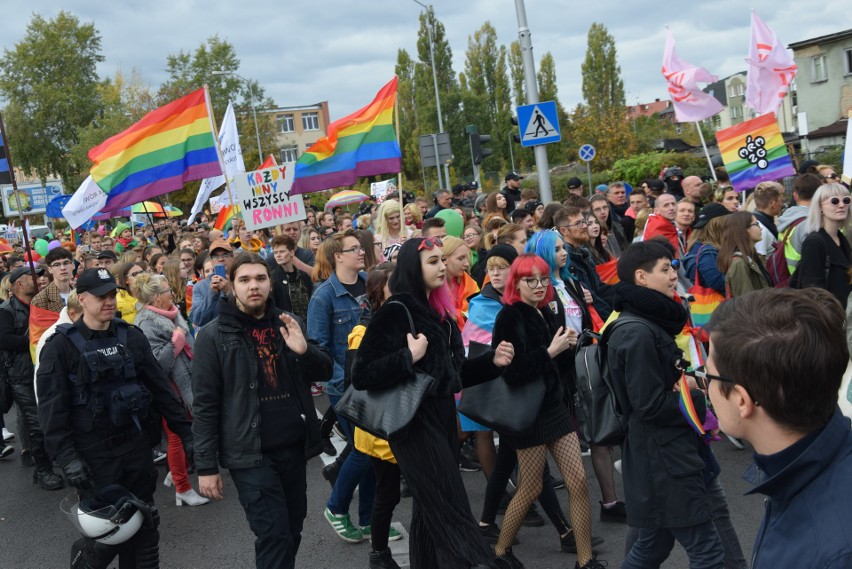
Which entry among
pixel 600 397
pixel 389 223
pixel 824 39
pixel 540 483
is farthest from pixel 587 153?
pixel 824 39

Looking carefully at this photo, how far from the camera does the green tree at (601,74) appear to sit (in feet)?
223

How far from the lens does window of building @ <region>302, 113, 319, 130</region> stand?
99.8 m

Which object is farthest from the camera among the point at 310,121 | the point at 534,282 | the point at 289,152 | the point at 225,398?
the point at 310,121

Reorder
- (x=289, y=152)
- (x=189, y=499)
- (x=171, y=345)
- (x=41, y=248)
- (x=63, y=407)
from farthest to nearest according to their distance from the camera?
(x=289, y=152), (x=41, y=248), (x=171, y=345), (x=189, y=499), (x=63, y=407)

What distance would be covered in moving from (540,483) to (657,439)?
117cm

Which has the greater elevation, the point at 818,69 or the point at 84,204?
the point at 818,69

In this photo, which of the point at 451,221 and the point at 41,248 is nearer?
the point at 451,221

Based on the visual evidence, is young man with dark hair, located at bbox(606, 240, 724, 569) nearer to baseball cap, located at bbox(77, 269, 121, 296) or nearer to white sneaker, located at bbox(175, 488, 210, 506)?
baseball cap, located at bbox(77, 269, 121, 296)

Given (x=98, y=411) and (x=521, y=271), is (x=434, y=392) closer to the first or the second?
(x=521, y=271)

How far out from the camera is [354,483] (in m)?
5.59

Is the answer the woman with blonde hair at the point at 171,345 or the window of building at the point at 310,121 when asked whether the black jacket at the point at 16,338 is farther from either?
the window of building at the point at 310,121

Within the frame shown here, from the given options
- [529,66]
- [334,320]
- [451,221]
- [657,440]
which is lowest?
[657,440]

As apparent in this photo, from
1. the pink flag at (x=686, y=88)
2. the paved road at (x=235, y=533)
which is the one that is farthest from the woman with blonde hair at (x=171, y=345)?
the pink flag at (x=686, y=88)

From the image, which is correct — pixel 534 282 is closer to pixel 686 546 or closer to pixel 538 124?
pixel 686 546
